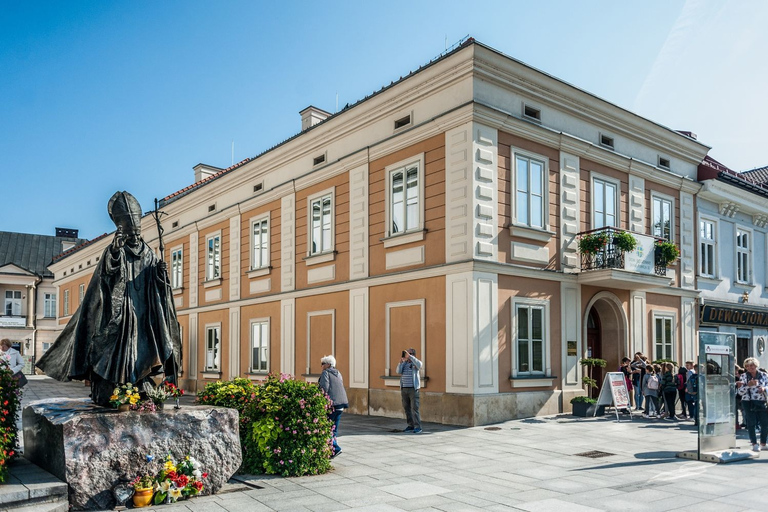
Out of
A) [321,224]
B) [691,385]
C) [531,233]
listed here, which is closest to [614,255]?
[531,233]

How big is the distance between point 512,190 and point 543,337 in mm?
3811

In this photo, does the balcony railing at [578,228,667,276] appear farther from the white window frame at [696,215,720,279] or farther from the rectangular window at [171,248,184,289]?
the rectangular window at [171,248,184,289]

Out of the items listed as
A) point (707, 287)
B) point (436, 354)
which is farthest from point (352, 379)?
point (707, 287)

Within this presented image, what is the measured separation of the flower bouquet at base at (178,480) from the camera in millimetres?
7586

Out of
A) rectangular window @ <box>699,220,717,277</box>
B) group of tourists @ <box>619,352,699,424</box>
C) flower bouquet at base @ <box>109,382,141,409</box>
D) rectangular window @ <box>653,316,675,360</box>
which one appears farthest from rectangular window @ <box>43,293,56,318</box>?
flower bouquet at base @ <box>109,382,141,409</box>

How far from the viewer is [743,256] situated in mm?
25188

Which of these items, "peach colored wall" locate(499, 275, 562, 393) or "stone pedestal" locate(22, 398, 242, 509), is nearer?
"stone pedestal" locate(22, 398, 242, 509)

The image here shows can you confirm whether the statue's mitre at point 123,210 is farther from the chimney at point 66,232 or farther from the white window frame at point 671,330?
the chimney at point 66,232

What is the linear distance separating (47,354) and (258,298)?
594 inches

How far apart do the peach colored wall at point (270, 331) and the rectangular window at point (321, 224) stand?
295cm

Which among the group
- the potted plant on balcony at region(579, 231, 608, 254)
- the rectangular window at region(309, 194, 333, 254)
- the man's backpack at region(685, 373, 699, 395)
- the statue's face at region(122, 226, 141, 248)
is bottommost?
the man's backpack at region(685, 373, 699, 395)

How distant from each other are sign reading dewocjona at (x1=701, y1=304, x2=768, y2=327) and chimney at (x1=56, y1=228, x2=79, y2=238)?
198 feet

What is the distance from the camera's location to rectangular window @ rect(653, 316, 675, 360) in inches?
808

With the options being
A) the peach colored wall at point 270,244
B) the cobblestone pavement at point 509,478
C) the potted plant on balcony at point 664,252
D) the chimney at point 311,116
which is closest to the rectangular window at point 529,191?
the potted plant on balcony at point 664,252
